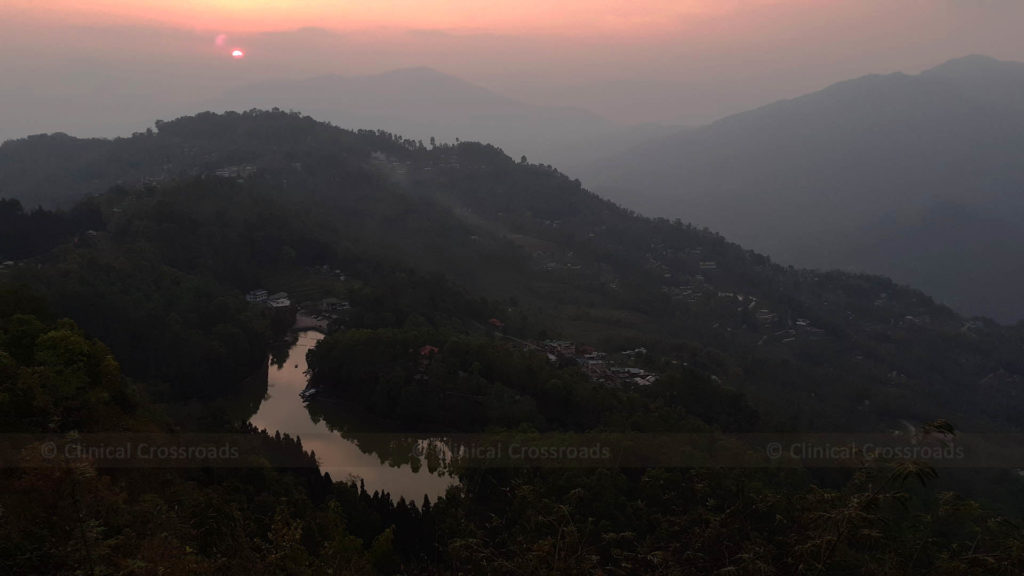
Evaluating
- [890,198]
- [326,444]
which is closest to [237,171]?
[326,444]

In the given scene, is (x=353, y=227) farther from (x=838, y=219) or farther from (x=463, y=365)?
(x=838, y=219)

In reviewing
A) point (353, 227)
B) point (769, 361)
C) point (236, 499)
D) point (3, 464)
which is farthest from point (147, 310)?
point (769, 361)

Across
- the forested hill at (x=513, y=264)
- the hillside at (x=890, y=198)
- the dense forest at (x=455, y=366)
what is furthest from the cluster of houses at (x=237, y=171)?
the hillside at (x=890, y=198)

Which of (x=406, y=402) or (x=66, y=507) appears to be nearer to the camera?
(x=66, y=507)

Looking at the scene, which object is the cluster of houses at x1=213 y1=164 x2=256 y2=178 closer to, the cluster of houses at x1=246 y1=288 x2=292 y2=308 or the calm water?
the cluster of houses at x1=246 y1=288 x2=292 y2=308

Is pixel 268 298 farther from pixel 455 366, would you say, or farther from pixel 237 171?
pixel 237 171

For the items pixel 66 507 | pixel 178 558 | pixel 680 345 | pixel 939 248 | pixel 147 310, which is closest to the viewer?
pixel 178 558
